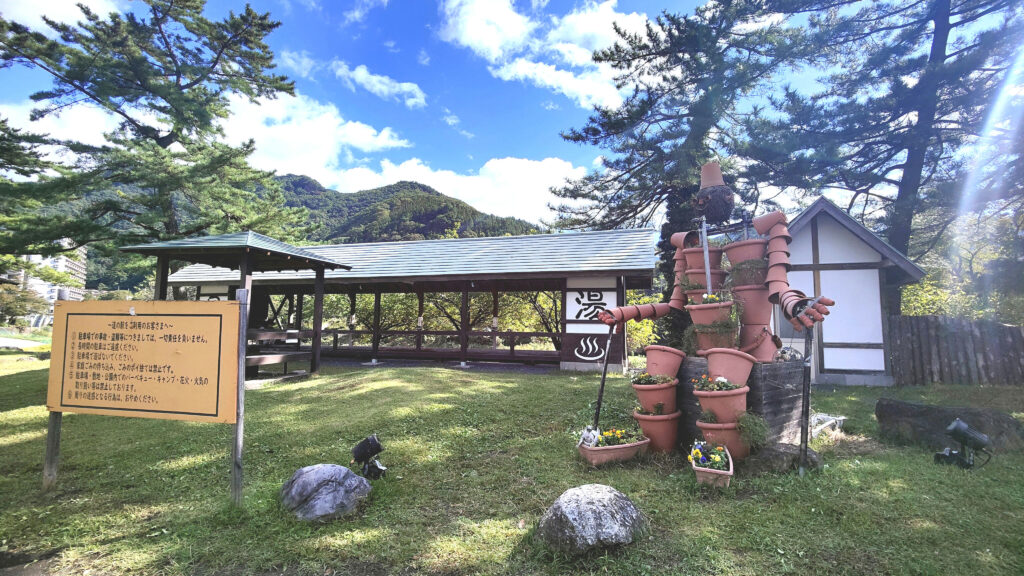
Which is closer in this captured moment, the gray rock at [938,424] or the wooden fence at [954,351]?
the gray rock at [938,424]

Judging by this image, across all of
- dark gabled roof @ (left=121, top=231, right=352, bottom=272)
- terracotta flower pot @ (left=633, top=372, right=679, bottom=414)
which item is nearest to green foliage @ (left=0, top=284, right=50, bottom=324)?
dark gabled roof @ (left=121, top=231, right=352, bottom=272)

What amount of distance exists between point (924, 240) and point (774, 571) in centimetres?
1659

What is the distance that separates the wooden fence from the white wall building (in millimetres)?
291

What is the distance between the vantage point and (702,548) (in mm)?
2785

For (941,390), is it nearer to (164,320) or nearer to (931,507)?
(931,507)

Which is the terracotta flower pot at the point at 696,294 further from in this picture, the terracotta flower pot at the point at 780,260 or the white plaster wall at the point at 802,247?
the white plaster wall at the point at 802,247

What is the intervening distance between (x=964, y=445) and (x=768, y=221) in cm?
279

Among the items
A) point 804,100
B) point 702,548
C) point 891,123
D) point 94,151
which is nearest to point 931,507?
point 702,548

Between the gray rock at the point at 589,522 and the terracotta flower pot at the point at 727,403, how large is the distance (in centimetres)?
158

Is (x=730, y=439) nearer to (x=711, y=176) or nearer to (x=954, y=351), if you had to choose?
(x=711, y=176)

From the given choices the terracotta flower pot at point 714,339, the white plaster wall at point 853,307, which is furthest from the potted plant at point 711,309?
the white plaster wall at point 853,307

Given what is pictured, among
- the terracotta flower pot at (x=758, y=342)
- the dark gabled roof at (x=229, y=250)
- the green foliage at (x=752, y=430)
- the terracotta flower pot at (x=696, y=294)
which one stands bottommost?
the green foliage at (x=752, y=430)

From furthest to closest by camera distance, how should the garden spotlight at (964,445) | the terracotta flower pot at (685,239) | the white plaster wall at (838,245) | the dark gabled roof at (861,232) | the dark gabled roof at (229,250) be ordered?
the white plaster wall at (838,245) → the dark gabled roof at (861,232) → the dark gabled roof at (229,250) → the terracotta flower pot at (685,239) → the garden spotlight at (964,445)

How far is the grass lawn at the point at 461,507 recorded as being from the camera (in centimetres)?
274
